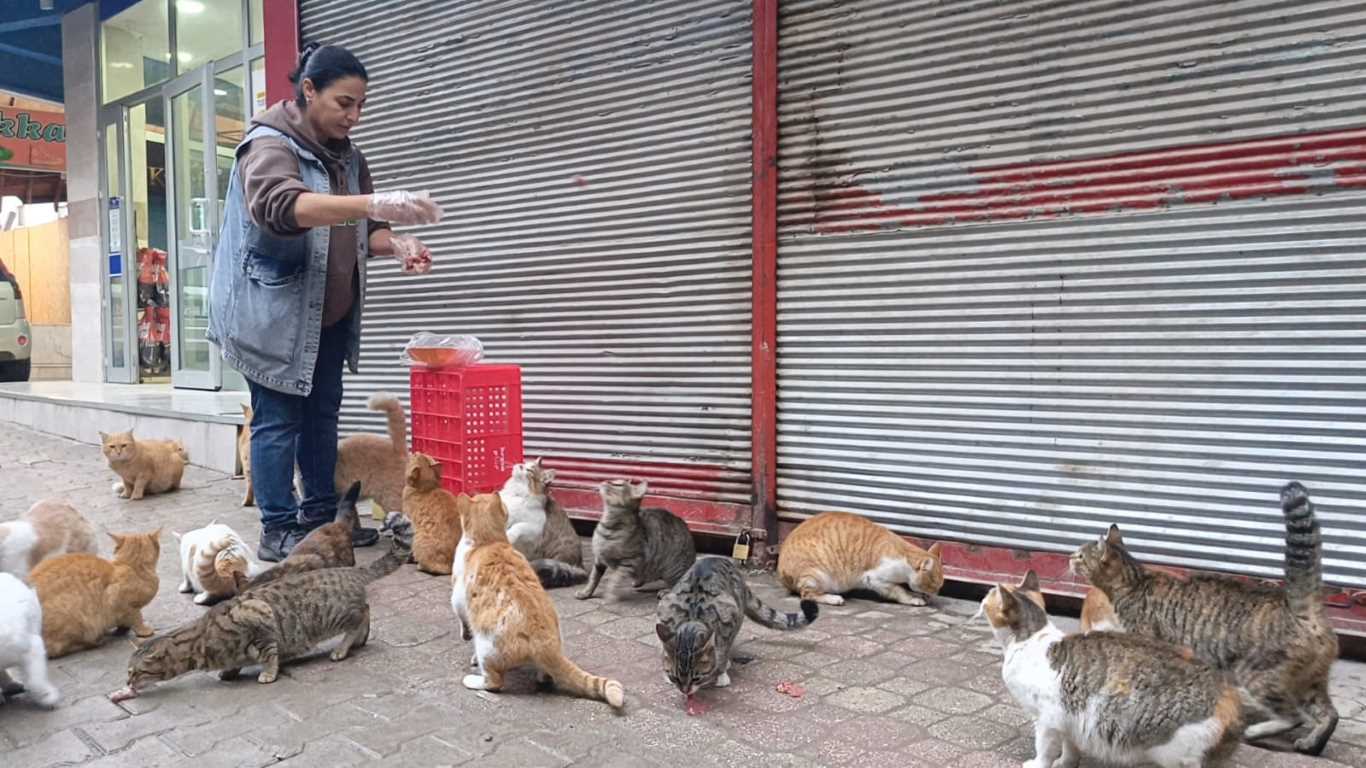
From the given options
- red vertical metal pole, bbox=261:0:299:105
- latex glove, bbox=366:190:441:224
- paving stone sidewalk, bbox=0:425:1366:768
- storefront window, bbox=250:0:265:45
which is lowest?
paving stone sidewalk, bbox=0:425:1366:768

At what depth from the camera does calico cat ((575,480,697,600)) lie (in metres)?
4.12

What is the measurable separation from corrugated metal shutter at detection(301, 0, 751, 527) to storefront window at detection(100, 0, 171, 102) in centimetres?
657

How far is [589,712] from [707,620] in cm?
47

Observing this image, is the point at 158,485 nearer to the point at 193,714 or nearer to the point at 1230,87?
the point at 193,714

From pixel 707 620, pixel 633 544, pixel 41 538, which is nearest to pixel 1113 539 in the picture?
pixel 707 620

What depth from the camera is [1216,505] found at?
11.6 ft

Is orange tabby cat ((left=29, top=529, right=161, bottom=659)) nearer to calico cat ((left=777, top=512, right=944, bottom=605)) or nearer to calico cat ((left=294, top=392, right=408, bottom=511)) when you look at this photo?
calico cat ((left=294, top=392, right=408, bottom=511))

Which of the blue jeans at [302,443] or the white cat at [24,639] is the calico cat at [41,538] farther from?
the white cat at [24,639]

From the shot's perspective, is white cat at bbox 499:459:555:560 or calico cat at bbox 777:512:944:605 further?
white cat at bbox 499:459:555:560

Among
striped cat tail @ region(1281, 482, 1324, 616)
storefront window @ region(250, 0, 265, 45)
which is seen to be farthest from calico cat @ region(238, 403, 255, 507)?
striped cat tail @ region(1281, 482, 1324, 616)

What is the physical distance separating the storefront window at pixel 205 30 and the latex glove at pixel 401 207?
25.6 ft

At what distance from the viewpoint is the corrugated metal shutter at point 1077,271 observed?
11.0ft

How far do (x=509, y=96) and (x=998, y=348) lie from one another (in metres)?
3.44

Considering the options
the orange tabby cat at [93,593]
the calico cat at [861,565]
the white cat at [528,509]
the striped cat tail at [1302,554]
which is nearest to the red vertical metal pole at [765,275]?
the calico cat at [861,565]
